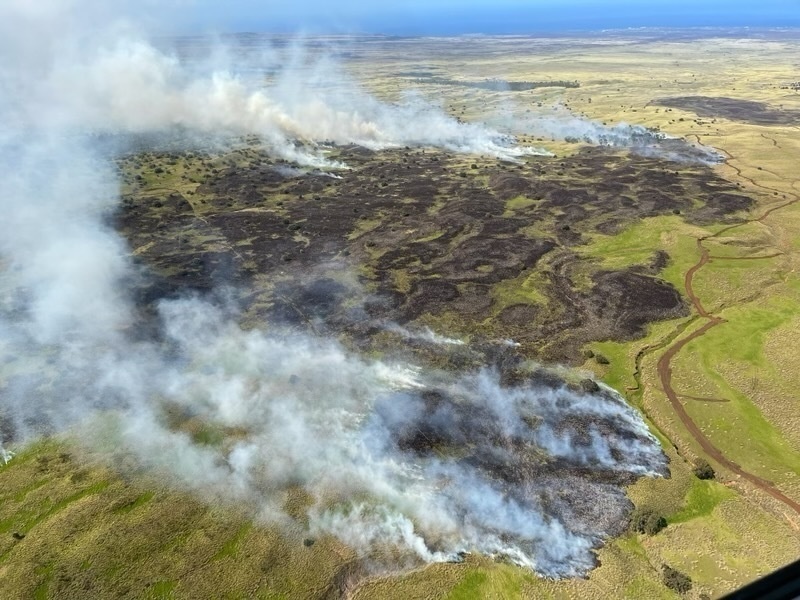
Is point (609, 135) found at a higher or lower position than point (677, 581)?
higher

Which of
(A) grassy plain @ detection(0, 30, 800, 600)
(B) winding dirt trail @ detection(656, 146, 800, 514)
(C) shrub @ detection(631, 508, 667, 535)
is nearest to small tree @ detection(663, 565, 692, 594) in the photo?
(A) grassy plain @ detection(0, 30, 800, 600)

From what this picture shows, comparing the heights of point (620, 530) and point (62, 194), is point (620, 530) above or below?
below

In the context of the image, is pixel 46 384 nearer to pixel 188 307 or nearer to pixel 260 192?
pixel 188 307

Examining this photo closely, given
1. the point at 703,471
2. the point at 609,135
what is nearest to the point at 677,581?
the point at 703,471

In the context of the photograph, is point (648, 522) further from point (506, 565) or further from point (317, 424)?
point (317, 424)


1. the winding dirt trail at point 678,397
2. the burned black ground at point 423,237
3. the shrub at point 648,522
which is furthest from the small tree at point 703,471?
the burned black ground at point 423,237

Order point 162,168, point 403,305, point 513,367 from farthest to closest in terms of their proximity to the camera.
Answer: point 162,168
point 403,305
point 513,367

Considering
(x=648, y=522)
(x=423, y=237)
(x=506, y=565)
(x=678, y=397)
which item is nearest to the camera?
(x=506, y=565)

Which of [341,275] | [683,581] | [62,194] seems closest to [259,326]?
[341,275]
